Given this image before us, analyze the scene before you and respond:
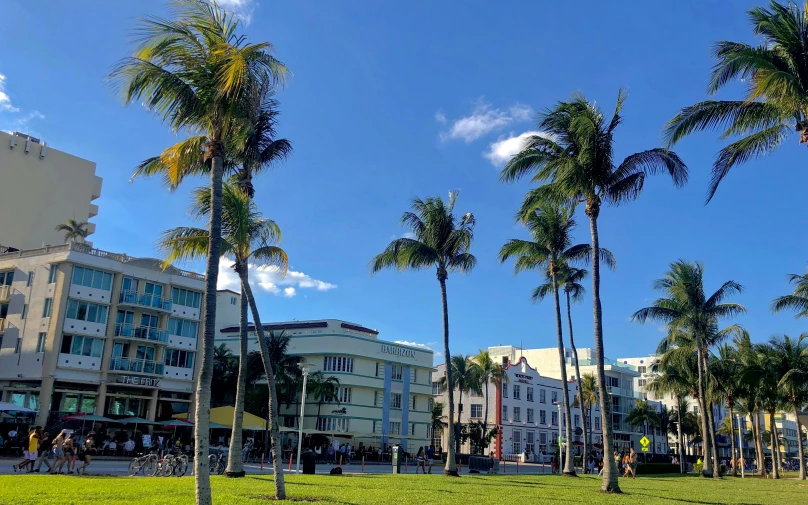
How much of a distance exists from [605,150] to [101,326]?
35.9 metres

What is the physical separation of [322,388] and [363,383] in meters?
5.11

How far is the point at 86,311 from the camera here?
45406 mm

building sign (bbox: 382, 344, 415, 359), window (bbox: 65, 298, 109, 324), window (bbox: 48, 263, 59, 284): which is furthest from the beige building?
building sign (bbox: 382, 344, 415, 359)

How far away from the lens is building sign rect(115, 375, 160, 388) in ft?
155

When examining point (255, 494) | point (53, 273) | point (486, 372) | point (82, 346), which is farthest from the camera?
point (486, 372)

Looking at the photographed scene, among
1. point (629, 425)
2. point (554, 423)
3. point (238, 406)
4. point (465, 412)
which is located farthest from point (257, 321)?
point (629, 425)

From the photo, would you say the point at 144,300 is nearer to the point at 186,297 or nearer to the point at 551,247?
the point at 186,297

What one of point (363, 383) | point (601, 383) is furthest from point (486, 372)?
point (601, 383)

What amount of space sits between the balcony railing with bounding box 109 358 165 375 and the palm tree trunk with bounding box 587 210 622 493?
3457 cm

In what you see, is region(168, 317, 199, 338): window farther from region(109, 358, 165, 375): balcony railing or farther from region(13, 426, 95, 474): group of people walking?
region(13, 426, 95, 474): group of people walking

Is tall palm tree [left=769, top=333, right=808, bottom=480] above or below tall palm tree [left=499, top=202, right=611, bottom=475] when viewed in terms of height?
below

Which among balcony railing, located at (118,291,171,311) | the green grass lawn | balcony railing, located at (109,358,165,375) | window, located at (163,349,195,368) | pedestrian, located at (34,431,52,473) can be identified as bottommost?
the green grass lawn

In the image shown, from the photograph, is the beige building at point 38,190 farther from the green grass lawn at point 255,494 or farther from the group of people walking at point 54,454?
the green grass lawn at point 255,494

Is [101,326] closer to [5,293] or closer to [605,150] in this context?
[5,293]
